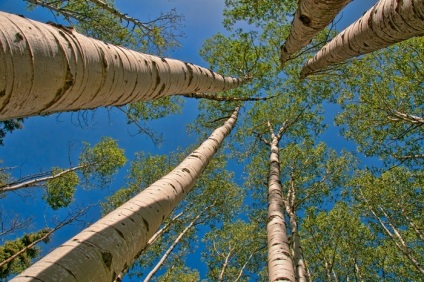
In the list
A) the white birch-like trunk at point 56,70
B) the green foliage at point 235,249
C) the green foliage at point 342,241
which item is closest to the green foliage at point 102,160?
the green foliage at point 235,249

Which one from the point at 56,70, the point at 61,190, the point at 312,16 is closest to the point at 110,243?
the point at 56,70

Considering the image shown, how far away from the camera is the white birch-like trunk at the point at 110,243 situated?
1.81 m

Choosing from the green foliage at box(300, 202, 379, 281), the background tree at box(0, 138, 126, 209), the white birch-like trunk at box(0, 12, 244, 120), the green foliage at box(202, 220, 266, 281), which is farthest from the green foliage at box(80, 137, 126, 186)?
the white birch-like trunk at box(0, 12, 244, 120)

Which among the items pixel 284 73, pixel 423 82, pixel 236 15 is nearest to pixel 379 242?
pixel 423 82

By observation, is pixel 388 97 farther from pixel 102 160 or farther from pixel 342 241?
pixel 102 160

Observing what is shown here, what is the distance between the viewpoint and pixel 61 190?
1327 cm

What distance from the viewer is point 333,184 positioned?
14.3 metres

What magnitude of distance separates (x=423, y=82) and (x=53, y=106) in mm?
11026

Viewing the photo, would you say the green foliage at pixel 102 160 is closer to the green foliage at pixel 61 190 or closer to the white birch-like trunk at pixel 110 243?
the green foliage at pixel 61 190

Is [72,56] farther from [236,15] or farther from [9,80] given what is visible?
[236,15]

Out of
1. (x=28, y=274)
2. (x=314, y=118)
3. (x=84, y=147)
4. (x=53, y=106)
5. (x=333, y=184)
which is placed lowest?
(x=28, y=274)

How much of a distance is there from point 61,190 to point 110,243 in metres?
12.5

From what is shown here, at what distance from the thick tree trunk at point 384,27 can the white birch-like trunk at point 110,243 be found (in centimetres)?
296

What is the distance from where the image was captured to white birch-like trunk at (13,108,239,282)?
1.81m
